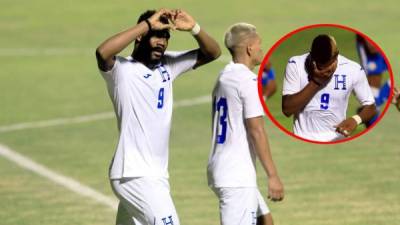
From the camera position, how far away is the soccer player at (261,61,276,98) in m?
8.41

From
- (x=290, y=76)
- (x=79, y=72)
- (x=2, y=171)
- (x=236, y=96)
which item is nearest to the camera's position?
(x=290, y=76)

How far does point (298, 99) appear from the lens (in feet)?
26.2

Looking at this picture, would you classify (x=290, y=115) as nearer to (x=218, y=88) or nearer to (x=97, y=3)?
(x=218, y=88)

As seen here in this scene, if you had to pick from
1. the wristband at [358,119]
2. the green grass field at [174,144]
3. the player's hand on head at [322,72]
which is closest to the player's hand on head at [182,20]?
the player's hand on head at [322,72]

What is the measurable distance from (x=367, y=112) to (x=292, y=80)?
0.57 meters

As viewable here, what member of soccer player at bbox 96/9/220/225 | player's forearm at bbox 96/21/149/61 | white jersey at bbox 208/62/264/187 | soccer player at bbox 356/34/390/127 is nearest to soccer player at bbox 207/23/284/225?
white jersey at bbox 208/62/264/187

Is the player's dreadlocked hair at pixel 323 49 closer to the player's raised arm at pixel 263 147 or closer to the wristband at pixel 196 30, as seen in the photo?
the player's raised arm at pixel 263 147

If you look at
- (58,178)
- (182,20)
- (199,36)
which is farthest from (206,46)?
(58,178)

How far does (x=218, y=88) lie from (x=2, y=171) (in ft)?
21.7

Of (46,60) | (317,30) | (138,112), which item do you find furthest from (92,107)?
(317,30)

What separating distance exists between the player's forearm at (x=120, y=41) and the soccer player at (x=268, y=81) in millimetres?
1060

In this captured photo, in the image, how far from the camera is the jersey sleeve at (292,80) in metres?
7.95

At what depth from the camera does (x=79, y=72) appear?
22.9 metres

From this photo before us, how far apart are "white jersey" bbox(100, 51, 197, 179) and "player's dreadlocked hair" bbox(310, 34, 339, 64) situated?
186 centimetres
